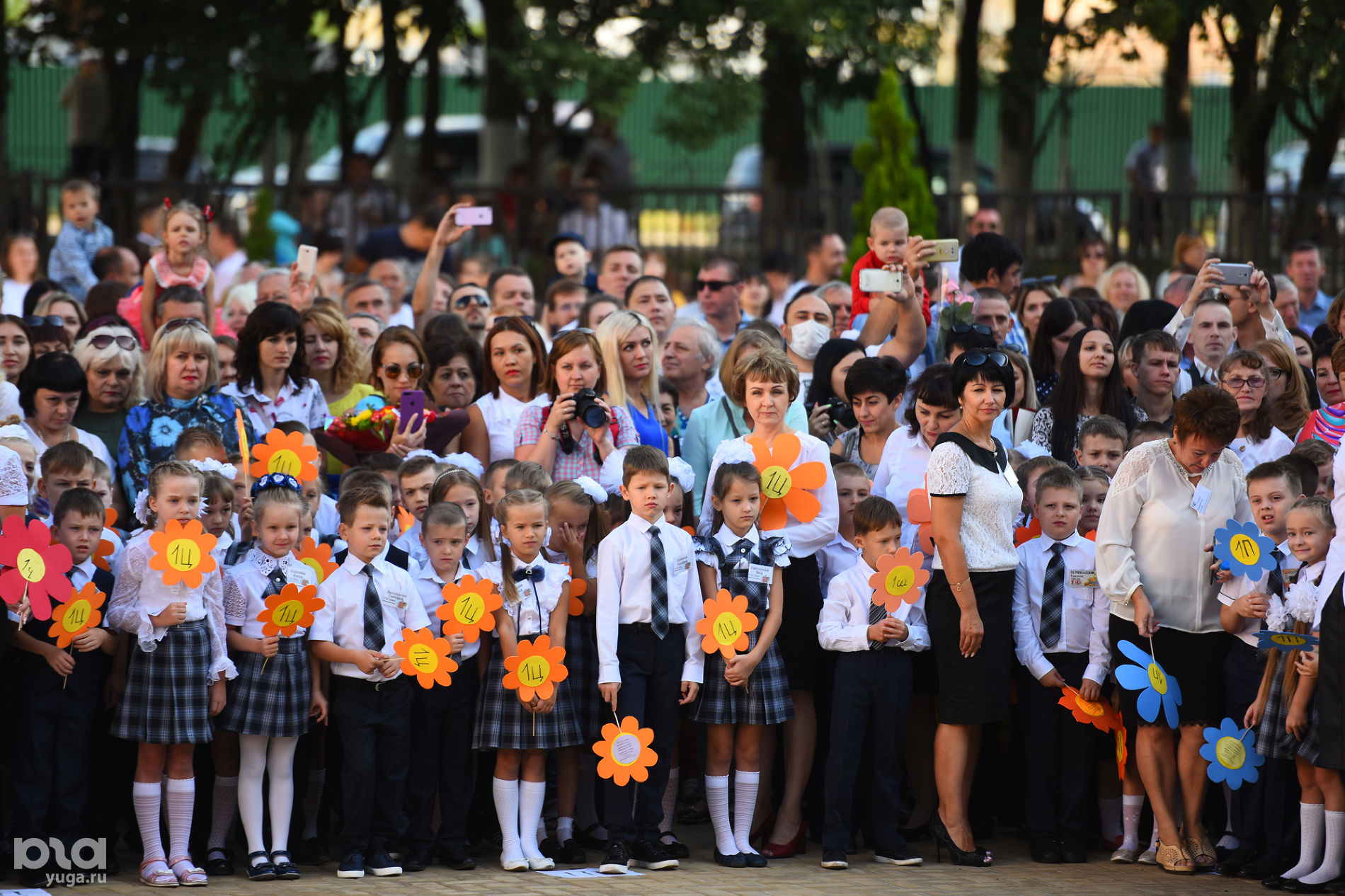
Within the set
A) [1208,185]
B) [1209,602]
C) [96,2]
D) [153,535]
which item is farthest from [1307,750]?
[1208,185]

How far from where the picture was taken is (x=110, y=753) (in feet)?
20.2

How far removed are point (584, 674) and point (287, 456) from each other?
1458mm

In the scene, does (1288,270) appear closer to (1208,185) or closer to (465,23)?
(465,23)

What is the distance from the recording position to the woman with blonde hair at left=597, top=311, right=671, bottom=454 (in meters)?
7.14

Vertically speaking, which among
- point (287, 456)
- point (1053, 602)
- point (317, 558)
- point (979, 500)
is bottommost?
point (1053, 602)

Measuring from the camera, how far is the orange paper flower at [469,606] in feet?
20.0

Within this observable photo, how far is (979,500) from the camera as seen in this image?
624 cm

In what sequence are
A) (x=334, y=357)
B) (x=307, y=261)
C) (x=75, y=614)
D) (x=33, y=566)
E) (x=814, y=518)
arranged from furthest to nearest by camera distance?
1. (x=307, y=261)
2. (x=334, y=357)
3. (x=814, y=518)
4. (x=75, y=614)
5. (x=33, y=566)

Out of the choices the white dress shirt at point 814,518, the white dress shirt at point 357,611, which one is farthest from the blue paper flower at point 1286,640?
the white dress shirt at point 357,611

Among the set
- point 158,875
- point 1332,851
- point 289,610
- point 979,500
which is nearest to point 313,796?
point 158,875

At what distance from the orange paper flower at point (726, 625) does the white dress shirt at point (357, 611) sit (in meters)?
1.04

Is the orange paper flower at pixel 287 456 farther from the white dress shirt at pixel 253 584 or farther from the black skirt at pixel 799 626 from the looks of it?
the black skirt at pixel 799 626

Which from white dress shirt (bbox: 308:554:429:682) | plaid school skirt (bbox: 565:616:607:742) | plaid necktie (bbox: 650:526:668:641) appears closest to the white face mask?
plaid necktie (bbox: 650:526:668:641)

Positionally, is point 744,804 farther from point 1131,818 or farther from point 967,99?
point 967,99
